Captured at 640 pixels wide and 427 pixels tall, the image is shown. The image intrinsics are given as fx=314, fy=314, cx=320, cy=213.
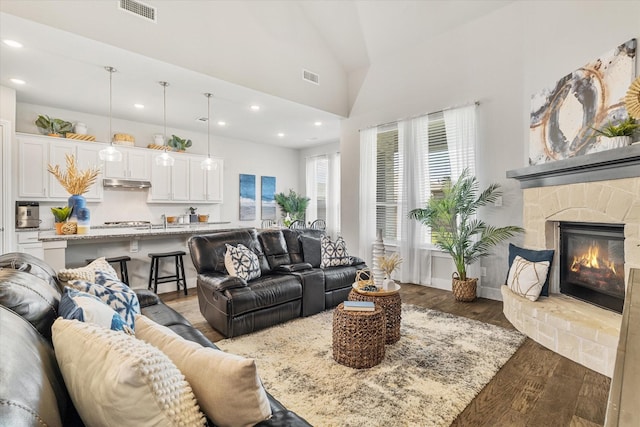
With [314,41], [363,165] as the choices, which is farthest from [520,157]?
[314,41]

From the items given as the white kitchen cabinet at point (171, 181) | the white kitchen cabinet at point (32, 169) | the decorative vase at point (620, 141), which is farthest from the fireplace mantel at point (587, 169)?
the white kitchen cabinet at point (32, 169)

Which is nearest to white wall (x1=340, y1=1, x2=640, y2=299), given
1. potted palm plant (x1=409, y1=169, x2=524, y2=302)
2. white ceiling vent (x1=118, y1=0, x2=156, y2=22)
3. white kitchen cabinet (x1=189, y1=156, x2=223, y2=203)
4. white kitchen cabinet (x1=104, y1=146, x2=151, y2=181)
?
potted palm plant (x1=409, y1=169, x2=524, y2=302)

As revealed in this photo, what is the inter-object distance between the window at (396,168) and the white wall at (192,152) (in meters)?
3.95

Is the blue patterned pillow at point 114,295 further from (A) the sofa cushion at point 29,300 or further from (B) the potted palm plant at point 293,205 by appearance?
(B) the potted palm plant at point 293,205

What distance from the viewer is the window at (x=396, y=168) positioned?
467 cm

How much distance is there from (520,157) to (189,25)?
4.38 m

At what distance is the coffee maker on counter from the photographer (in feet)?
16.2

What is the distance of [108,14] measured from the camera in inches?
126

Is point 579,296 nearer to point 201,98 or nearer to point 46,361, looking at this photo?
point 46,361

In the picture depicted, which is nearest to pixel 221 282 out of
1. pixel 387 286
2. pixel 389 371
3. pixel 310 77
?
pixel 387 286

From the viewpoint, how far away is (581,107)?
3012 millimetres

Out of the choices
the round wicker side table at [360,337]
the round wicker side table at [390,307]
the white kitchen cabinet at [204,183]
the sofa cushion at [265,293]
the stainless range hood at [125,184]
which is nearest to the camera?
the round wicker side table at [360,337]

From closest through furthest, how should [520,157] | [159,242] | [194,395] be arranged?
[194,395] < [520,157] < [159,242]

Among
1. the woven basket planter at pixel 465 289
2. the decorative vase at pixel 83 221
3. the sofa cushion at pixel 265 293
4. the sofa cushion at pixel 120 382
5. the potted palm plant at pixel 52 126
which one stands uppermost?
the potted palm plant at pixel 52 126
